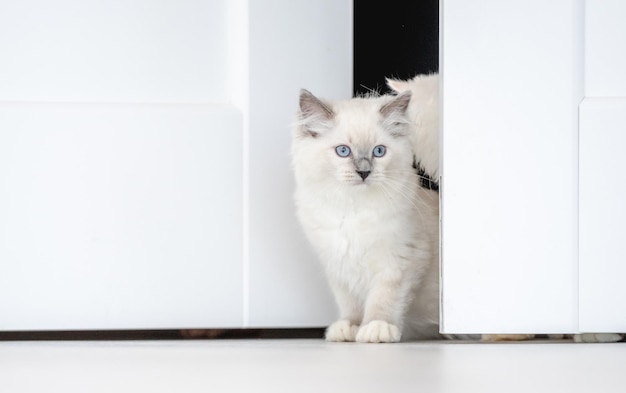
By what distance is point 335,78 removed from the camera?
1857 millimetres

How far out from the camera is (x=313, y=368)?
1.10m

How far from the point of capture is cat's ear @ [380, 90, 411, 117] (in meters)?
1.80

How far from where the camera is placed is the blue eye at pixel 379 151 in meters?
1.82

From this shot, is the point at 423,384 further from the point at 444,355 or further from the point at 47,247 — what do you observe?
the point at 47,247

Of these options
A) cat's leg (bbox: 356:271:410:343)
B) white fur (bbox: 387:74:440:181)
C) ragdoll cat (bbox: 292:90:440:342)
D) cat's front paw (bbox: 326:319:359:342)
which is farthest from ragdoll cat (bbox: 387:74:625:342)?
cat's front paw (bbox: 326:319:359:342)

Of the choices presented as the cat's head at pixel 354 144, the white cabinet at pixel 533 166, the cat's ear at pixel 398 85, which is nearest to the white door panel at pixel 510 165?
the white cabinet at pixel 533 166

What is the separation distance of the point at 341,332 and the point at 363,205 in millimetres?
257

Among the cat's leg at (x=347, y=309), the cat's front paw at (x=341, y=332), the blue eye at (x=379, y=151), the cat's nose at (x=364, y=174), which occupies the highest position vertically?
the blue eye at (x=379, y=151)

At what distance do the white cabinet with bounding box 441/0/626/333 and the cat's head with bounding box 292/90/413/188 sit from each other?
0.82 feet

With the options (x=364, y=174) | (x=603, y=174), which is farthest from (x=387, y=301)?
(x=603, y=174)

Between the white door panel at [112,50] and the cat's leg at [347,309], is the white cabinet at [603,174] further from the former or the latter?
the white door panel at [112,50]

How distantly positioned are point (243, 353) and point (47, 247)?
584 millimetres

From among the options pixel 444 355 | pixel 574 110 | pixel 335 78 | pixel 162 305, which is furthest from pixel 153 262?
pixel 574 110

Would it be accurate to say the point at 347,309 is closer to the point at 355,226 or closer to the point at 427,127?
the point at 355,226
